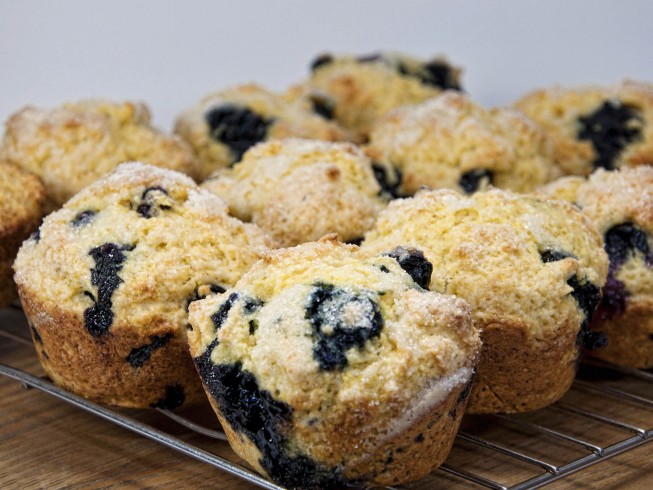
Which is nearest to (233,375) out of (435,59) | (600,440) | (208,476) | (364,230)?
(208,476)

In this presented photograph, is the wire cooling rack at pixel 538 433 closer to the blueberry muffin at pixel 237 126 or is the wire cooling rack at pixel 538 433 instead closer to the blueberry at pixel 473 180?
the blueberry at pixel 473 180

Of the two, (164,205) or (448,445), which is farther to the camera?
(164,205)

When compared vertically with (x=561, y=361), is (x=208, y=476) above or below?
below

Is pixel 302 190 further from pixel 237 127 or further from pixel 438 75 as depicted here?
pixel 438 75

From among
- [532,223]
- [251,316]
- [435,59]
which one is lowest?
[251,316]

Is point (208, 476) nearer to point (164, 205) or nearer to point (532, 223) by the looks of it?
point (164, 205)

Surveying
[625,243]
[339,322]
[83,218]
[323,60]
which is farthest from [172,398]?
[323,60]

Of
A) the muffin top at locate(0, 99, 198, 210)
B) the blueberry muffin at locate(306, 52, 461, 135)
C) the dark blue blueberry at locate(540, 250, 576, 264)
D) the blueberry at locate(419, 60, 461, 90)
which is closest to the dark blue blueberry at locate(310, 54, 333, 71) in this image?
the blueberry muffin at locate(306, 52, 461, 135)
